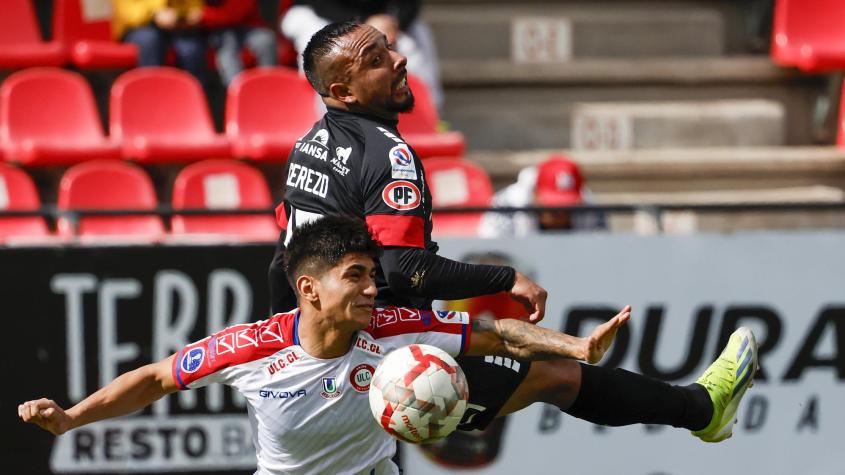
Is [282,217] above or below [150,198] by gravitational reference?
above

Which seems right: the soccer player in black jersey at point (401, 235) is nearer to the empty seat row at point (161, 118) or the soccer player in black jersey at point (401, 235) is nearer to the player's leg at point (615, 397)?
the player's leg at point (615, 397)

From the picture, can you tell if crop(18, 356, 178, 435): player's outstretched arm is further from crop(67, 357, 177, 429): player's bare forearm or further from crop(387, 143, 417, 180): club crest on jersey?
crop(387, 143, 417, 180): club crest on jersey

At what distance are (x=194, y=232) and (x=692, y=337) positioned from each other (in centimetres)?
307

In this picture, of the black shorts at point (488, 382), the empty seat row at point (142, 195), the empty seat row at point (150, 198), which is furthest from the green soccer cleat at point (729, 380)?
the empty seat row at point (142, 195)

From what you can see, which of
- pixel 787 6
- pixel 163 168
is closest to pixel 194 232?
pixel 163 168

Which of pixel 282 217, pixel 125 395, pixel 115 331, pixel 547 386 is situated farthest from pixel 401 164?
pixel 115 331

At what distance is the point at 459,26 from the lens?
11.1 metres

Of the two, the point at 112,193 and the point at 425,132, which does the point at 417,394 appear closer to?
the point at 112,193

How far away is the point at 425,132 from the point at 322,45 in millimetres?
4941

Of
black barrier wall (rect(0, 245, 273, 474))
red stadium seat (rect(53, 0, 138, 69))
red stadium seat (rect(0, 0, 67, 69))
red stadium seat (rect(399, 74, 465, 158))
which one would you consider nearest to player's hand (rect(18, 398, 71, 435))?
black barrier wall (rect(0, 245, 273, 474))

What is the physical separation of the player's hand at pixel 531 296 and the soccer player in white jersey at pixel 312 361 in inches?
2.5

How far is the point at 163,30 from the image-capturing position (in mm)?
9625

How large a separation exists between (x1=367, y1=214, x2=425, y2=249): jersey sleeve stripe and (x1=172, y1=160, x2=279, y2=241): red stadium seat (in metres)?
4.01

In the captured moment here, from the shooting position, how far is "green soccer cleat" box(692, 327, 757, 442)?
5.23 meters
